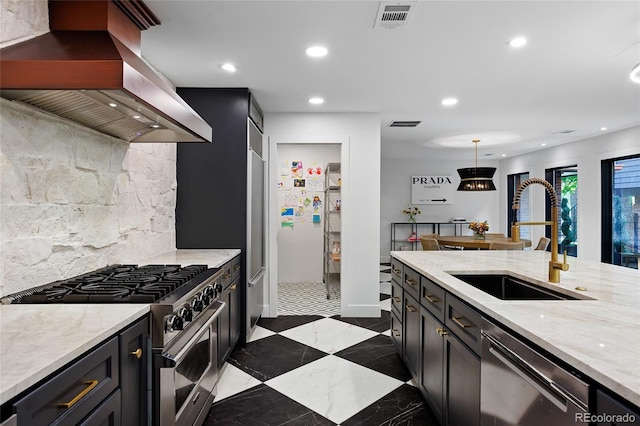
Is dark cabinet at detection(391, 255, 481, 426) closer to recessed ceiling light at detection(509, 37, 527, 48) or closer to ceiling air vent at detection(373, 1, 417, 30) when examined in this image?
ceiling air vent at detection(373, 1, 417, 30)

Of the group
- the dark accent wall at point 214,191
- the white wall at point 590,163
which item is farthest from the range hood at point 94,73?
the white wall at point 590,163

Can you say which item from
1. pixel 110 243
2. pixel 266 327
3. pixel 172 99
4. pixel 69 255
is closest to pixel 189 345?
pixel 69 255

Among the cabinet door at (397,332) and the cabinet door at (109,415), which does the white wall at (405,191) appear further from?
the cabinet door at (109,415)

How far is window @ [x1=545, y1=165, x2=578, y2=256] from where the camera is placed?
6.57 metres

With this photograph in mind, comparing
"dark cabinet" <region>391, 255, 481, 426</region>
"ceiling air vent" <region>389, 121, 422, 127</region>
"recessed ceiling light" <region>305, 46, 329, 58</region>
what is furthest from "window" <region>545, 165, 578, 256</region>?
"recessed ceiling light" <region>305, 46, 329, 58</region>

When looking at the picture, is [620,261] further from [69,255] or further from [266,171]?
[69,255]

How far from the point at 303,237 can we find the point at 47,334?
4.98 meters

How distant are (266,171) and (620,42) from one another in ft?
10.6

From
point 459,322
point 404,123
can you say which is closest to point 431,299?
point 459,322

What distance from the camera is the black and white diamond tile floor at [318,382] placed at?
2266 millimetres

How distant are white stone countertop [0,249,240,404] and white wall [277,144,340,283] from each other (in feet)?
15.1

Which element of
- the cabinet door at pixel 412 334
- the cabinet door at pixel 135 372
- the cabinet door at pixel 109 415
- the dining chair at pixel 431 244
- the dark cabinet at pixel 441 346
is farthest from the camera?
the dining chair at pixel 431 244

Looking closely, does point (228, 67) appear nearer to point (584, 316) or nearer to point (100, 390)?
point (100, 390)

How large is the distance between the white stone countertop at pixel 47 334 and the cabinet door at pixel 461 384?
134 centimetres
